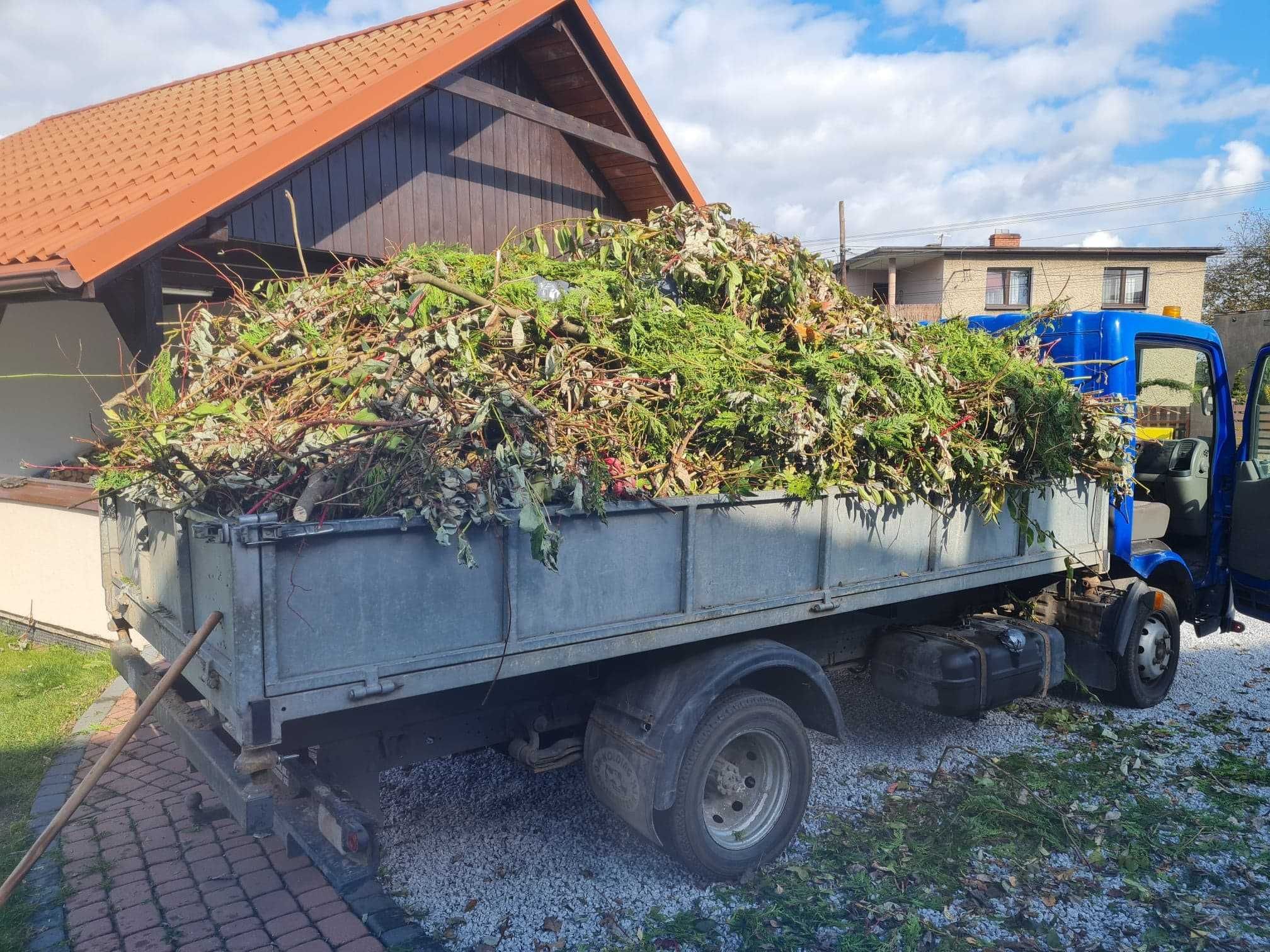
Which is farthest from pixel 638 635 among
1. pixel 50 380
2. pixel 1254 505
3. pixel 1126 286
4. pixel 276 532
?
pixel 1126 286

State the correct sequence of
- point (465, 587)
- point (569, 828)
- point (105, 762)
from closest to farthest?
point (105, 762) < point (465, 587) < point (569, 828)

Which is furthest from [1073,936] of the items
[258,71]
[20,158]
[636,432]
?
[20,158]

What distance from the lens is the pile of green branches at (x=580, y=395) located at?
9.96 feet

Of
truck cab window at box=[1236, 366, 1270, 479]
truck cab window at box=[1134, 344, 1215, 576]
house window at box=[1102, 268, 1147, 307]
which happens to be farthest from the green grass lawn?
house window at box=[1102, 268, 1147, 307]

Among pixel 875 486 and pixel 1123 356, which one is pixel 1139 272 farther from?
pixel 875 486

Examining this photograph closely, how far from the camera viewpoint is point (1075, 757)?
5.11 m

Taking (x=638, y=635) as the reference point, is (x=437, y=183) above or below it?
above

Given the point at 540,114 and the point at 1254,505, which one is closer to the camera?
the point at 1254,505

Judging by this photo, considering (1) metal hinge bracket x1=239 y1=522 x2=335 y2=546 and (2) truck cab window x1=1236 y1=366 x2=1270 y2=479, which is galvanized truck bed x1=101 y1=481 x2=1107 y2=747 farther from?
(2) truck cab window x1=1236 y1=366 x2=1270 y2=479

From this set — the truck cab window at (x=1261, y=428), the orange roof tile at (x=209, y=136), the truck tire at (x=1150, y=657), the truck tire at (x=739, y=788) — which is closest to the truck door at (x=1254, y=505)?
the truck cab window at (x=1261, y=428)

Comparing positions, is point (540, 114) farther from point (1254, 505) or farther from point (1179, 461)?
point (1254, 505)

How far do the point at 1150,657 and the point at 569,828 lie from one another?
419 cm

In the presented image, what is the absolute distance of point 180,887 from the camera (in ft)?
12.2

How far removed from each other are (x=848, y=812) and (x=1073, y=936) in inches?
45.8
